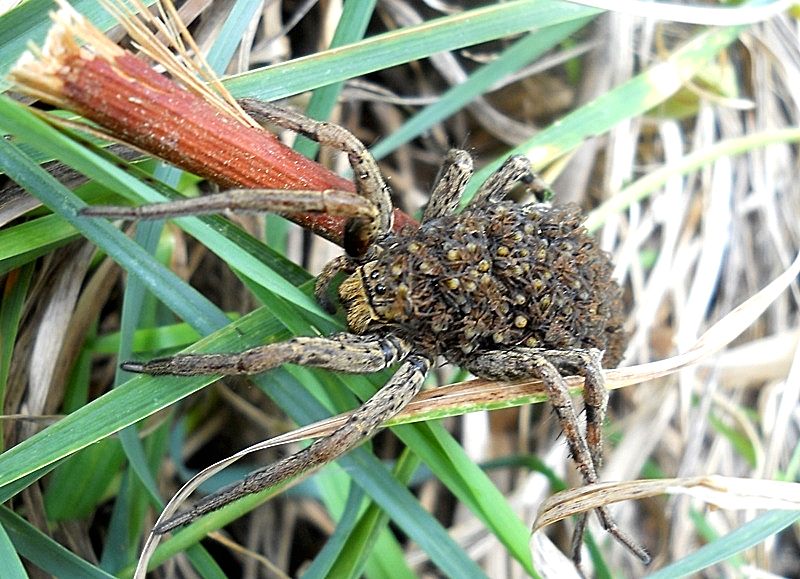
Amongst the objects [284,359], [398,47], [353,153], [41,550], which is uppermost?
[398,47]

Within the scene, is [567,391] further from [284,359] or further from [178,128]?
[178,128]

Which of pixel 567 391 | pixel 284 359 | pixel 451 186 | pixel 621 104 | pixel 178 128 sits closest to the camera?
pixel 178 128

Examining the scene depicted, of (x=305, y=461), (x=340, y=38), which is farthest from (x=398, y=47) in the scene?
(x=305, y=461)

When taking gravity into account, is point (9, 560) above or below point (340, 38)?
below

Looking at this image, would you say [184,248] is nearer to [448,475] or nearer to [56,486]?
[56,486]

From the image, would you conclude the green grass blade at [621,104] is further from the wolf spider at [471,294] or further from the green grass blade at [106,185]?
the green grass blade at [106,185]

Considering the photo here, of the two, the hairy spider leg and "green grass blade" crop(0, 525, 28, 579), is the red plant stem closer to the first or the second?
the hairy spider leg

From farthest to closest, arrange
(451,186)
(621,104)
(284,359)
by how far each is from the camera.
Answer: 1. (621,104)
2. (451,186)
3. (284,359)

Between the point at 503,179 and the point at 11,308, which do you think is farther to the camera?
the point at 503,179
